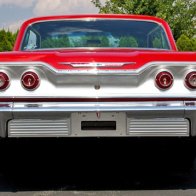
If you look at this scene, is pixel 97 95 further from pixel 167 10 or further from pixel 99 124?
pixel 167 10

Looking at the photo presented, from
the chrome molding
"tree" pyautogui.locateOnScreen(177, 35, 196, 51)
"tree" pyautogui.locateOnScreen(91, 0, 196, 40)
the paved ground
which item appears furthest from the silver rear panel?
"tree" pyautogui.locateOnScreen(177, 35, 196, 51)

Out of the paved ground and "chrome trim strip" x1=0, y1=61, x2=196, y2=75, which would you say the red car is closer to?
"chrome trim strip" x1=0, y1=61, x2=196, y2=75

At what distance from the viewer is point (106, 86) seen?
4230mm

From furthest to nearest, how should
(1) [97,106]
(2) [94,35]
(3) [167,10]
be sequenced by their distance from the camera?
(3) [167,10]
(2) [94,35]
(1) [97,106]

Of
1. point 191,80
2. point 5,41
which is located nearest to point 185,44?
point 5,41

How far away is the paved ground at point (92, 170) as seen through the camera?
461 centimetres

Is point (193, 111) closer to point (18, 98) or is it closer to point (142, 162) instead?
point (18, 98)

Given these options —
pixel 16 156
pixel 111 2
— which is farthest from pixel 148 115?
pixel 111 2

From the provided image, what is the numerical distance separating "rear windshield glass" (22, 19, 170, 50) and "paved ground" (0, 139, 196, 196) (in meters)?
1.09

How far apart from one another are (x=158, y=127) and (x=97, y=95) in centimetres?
53

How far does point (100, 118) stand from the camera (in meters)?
4.20

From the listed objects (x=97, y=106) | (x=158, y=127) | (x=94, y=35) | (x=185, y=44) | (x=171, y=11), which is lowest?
(x=158, y=127)

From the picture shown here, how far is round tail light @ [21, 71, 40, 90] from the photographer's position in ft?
13.9

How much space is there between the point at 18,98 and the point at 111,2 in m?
38.5
